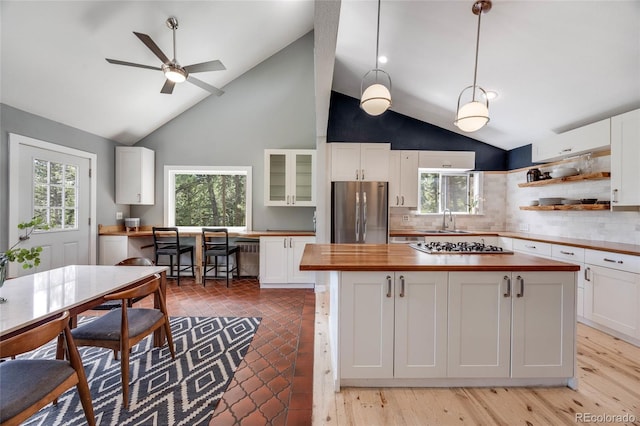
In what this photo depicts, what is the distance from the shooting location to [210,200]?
16.0 feet

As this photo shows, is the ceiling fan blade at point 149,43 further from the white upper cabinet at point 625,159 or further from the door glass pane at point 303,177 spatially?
the white upper cabinet at point 625,159

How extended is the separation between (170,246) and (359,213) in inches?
122

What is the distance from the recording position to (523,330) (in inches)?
70.5

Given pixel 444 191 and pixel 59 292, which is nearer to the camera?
pixel 59 292

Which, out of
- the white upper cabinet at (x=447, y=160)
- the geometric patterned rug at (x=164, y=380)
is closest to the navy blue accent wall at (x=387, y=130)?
the white upper cabinet at (x=447, y=160)

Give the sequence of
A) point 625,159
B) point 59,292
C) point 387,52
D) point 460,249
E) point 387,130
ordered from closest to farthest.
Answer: point 59,292 → point 460,249 → point 625,159 → point 387,52 → point 387,130

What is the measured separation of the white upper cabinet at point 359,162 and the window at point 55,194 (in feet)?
12.0

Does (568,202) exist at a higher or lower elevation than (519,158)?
lower


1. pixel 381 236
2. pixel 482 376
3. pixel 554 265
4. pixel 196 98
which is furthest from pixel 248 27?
pixel 482 376

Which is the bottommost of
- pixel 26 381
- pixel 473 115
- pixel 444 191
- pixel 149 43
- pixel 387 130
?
pixel 26 381

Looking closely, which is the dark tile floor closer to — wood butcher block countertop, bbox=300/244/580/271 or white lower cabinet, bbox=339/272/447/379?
white lower cabinet, bbox=339/272/447/379

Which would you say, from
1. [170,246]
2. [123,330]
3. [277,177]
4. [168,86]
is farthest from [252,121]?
[123,330]

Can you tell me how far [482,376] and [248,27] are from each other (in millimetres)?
4728

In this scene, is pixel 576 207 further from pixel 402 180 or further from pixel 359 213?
pixel 359 213
